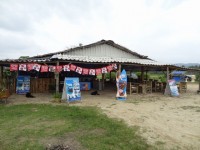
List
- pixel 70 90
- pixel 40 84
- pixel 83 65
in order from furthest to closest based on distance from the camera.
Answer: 1. pixel 83 65
2. pixel 40 84
3. pixel 70 90

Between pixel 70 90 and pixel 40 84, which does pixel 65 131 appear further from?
pixel 40 84

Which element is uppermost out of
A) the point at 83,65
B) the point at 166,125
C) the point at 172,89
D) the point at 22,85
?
the point at 83,65

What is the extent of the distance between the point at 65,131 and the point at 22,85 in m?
9.11

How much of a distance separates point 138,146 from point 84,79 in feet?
43.4

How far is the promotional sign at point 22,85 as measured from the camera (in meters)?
13.6

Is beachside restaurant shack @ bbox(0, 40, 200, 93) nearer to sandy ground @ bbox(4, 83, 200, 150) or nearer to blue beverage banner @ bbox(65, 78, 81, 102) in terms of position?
blue beverage banner @ bbox(65, 78, 81, 102)

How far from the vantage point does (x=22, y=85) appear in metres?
13.7

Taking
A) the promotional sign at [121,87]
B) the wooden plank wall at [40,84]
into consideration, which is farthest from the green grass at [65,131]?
the wooden plank wall at [40,84]

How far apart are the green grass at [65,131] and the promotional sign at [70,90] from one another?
2.14 meters

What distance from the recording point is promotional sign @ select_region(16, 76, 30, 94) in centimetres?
1356

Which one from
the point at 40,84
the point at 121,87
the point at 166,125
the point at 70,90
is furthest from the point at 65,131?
the point at 40,84

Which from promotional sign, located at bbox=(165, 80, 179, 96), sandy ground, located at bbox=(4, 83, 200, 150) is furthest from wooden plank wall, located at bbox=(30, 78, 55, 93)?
promotional sign, located at bbox=(165, 80, 179, 96)

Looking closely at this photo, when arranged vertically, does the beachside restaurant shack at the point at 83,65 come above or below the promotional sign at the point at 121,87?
above

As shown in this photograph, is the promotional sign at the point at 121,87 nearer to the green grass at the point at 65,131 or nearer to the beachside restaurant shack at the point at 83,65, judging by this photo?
the beachside restaurant shack at the point at 83,65
